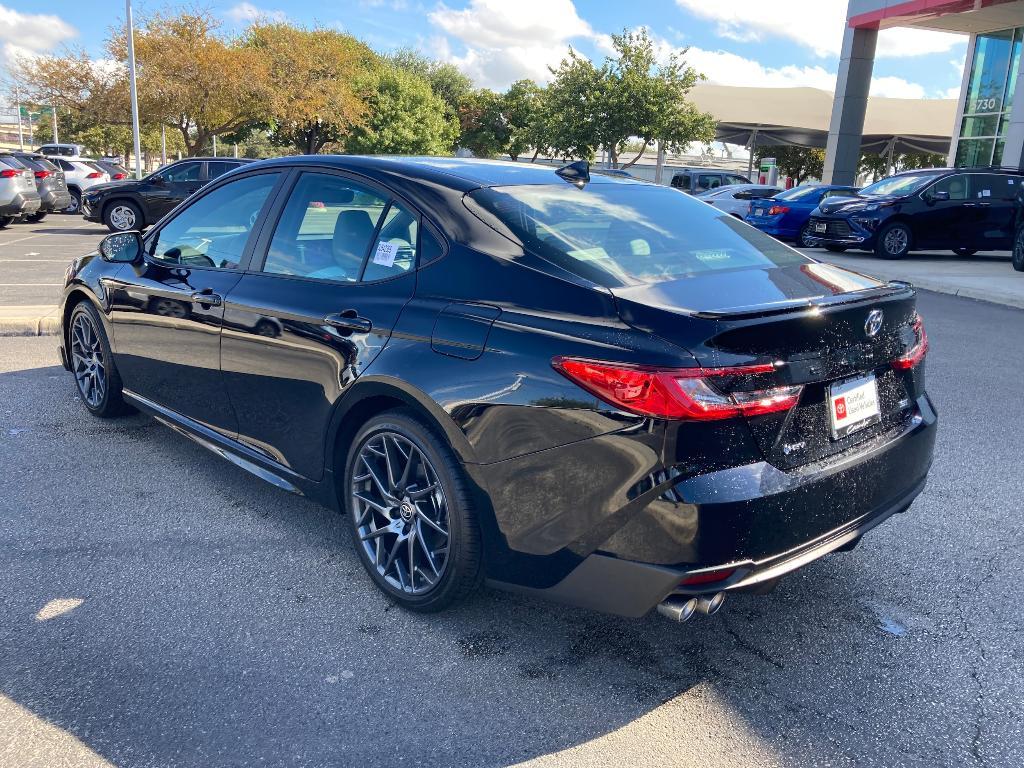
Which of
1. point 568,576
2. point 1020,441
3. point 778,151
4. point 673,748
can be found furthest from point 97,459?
point 778,151

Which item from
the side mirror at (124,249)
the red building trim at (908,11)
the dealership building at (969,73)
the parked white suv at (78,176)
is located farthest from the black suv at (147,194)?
the dealership building at (969,73)

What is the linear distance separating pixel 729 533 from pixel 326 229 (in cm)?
205

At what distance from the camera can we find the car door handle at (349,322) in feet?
9.92

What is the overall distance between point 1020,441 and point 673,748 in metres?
3.82

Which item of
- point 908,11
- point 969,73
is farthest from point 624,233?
point 969,73

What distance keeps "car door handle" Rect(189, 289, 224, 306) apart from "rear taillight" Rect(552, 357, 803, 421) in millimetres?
2022

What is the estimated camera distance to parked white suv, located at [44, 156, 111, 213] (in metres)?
25.3

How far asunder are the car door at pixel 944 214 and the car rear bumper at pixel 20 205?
1808cm

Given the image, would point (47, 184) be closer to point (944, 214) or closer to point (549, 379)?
point (944, 214)

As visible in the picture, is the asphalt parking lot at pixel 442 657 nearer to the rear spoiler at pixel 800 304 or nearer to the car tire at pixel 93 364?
the car tire at pixel 93 364

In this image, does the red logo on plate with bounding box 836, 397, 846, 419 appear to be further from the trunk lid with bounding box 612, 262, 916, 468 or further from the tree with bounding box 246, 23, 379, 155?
the tree with bounding box 246, 23, 379, 155

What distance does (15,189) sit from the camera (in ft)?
59.6

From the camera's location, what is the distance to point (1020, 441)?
→ 5.11 metres

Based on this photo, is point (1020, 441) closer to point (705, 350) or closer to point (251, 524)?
point (705, 350)
